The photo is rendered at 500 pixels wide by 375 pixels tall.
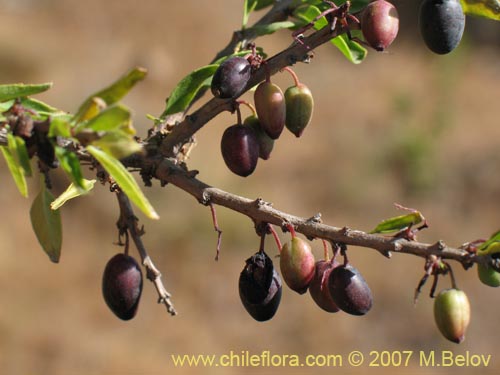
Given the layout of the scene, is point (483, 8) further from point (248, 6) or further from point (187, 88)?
point (248, 6)

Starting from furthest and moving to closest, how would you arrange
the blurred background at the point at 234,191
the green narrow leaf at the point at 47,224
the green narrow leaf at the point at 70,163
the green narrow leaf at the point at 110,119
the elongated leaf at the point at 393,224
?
the blurred background at the point at 234,191 → the green narrow leaf at the point at 47,224 → the elongated leaf at the point at 393,224 → the green narrow leaf at the point at 70,163 → the green narrow leaf at the point at 110,119

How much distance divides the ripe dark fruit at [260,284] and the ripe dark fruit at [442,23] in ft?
1.54

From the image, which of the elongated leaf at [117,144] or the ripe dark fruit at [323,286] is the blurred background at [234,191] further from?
A: the elongated leaf at [117,144]

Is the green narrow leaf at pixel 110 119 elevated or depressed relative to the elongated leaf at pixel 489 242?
elevated

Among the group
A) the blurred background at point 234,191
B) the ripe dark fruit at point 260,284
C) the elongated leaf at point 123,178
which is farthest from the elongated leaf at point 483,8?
the blurred background at point 234,191

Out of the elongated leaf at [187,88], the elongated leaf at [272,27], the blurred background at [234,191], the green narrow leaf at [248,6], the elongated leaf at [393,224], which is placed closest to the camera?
the elongated leaf at [393,224]

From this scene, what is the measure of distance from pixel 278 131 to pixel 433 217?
761 cm

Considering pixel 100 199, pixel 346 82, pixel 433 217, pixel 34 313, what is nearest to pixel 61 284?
pixel 34 313

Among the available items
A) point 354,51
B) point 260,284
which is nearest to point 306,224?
point 260,284

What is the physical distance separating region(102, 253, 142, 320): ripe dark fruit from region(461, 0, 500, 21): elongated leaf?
79 centimetres

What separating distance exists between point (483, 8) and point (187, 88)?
1.85 feet

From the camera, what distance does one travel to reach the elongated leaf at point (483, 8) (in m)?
1.16

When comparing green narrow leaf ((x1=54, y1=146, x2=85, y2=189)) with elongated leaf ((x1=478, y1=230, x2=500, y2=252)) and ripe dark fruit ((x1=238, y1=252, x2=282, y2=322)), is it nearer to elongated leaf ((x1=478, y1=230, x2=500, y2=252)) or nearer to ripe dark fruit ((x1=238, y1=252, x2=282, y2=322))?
ripe dark fruit ((x1=238, y1=252, x2=282, y2=322))

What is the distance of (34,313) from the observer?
6938mm
